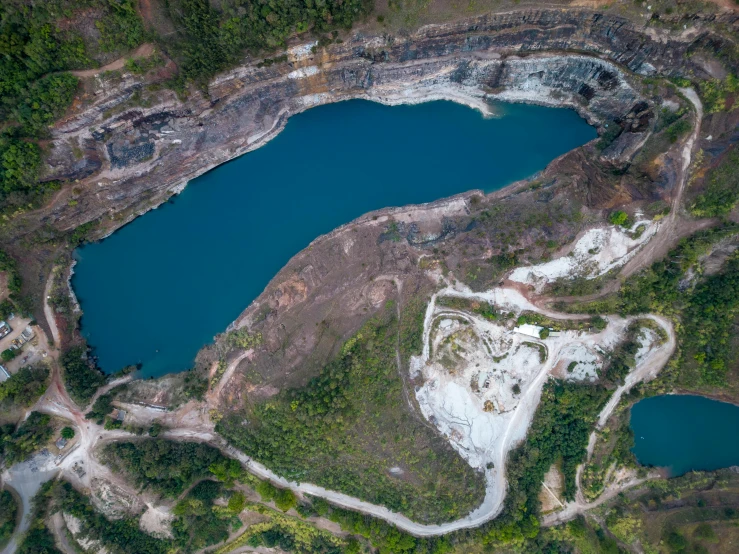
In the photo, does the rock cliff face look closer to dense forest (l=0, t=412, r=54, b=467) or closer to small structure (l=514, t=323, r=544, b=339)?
small structure (l=514, t=323, r=544, b=339)

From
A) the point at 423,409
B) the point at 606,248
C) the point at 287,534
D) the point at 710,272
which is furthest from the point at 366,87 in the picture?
the point at 287,534

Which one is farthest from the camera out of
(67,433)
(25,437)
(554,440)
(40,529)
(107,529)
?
(554,440)

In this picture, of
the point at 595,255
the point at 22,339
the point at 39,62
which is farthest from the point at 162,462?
the point at 595,255

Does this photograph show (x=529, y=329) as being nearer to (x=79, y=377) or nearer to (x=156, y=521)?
(x=156, y=521)

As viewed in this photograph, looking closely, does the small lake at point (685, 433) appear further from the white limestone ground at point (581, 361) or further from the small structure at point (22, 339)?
the small structure at point (22, 339)

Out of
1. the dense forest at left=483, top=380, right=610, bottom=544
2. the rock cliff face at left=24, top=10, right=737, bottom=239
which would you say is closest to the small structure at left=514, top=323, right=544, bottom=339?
the dense forest at left=483, top=380, right=610, bottom=544
